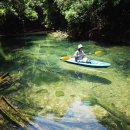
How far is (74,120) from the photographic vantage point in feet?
31.1

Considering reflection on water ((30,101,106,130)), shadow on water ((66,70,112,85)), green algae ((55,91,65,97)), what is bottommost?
reflection on water ((30,101,106,130))

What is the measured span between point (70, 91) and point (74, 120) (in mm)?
3176

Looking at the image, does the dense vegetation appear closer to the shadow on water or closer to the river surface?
the river surface

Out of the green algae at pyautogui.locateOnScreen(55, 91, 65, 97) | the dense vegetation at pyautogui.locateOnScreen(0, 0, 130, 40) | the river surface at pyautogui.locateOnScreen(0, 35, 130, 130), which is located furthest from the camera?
the dense vegetation at pyautogui.locateOnScreen(0, 0, 130, 40)

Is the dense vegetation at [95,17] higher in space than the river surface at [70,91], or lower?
higher

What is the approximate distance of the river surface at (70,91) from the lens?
9484 mm

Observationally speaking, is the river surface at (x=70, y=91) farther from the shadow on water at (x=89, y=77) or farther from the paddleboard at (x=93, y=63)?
the paddleboard at (x=93, y=63)

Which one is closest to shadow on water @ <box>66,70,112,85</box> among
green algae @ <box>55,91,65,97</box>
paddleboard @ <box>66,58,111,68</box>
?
paddleboard @ <box>66,58,111,68</box>

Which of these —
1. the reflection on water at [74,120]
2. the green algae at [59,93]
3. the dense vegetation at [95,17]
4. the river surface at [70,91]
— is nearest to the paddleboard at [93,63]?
the river surface at [70,91]

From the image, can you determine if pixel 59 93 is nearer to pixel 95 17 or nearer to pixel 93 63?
pixel 93 63

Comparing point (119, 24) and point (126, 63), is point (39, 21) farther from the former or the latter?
point (126, 63)

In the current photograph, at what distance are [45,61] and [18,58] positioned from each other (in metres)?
2.33

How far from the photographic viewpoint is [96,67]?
14.8m

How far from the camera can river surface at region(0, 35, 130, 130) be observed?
31.1ft
